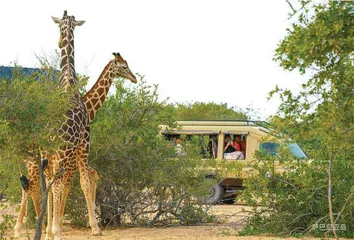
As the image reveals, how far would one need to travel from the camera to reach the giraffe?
14.5 m

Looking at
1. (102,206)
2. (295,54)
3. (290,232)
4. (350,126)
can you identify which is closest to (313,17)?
(295,54)

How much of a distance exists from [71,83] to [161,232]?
120 inches

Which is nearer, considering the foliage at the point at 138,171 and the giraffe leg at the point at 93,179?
the giraffe leg at the point at 93,179

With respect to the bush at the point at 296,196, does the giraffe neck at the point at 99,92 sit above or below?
above

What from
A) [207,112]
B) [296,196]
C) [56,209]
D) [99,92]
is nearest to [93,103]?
[99,92]

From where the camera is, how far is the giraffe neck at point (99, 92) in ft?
50.7

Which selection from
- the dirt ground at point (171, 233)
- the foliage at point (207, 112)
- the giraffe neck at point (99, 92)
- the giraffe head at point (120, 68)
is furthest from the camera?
the foliage at point (207, 112)

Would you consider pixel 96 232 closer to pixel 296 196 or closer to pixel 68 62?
pixel 68 62

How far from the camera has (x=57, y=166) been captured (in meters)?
14.1

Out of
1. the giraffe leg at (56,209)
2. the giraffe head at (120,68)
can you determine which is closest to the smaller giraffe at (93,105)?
the giraffe head at (120,68)

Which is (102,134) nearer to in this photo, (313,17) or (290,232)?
(290,232)

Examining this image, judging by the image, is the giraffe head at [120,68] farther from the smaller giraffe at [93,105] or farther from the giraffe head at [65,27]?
the giraffe head at [65,27]

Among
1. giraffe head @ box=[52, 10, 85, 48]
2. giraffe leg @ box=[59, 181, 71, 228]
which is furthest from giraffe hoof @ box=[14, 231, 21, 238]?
giraffe head @ box=[52, 10, 85, 48]

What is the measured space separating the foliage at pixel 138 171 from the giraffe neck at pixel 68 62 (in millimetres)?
1284
